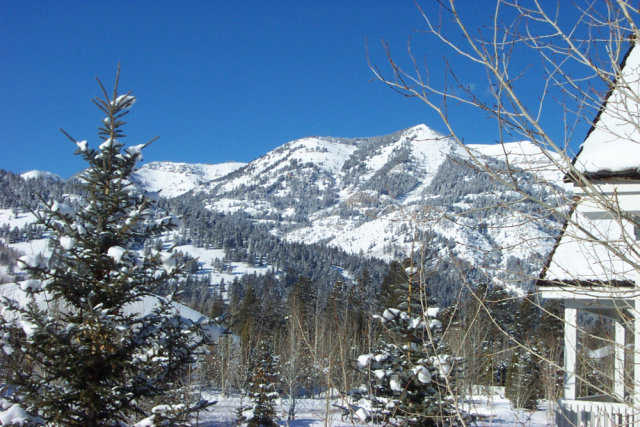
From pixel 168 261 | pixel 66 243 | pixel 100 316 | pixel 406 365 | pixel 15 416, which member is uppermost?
pixel 66 243

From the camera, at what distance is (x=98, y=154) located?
6734 millimetres

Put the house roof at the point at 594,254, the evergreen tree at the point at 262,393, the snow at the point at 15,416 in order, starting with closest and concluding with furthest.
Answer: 1. the house roof at the point at 594,254
2. the snow at the point at 15,416
3. the evergreen tree at the point at 262,393

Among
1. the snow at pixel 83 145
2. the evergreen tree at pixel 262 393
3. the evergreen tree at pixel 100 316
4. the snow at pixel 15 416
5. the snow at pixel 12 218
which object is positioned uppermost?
the snow at pixel 12 218

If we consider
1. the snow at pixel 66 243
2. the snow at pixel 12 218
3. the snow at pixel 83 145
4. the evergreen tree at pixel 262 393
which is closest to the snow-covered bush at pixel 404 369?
the snow at pixel 66 243

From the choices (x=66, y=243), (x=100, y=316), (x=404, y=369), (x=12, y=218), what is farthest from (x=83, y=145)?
(x=12, y=218)

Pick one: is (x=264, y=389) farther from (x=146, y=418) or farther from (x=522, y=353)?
(x=146, y=418)

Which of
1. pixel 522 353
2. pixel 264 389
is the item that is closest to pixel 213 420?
pixel 264 389

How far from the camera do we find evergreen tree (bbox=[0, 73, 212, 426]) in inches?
215

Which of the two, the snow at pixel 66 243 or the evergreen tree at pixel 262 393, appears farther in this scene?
the evergreen tree at pixel 262 393

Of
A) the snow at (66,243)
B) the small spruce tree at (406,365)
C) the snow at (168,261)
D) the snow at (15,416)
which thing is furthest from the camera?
the small spruce tree at (406,365)

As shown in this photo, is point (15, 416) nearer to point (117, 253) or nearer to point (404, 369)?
point (117, 253)

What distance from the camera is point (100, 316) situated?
5.46m

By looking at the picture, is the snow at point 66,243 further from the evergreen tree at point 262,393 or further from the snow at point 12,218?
the snow at point 12,218

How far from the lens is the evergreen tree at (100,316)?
17.9 ft
